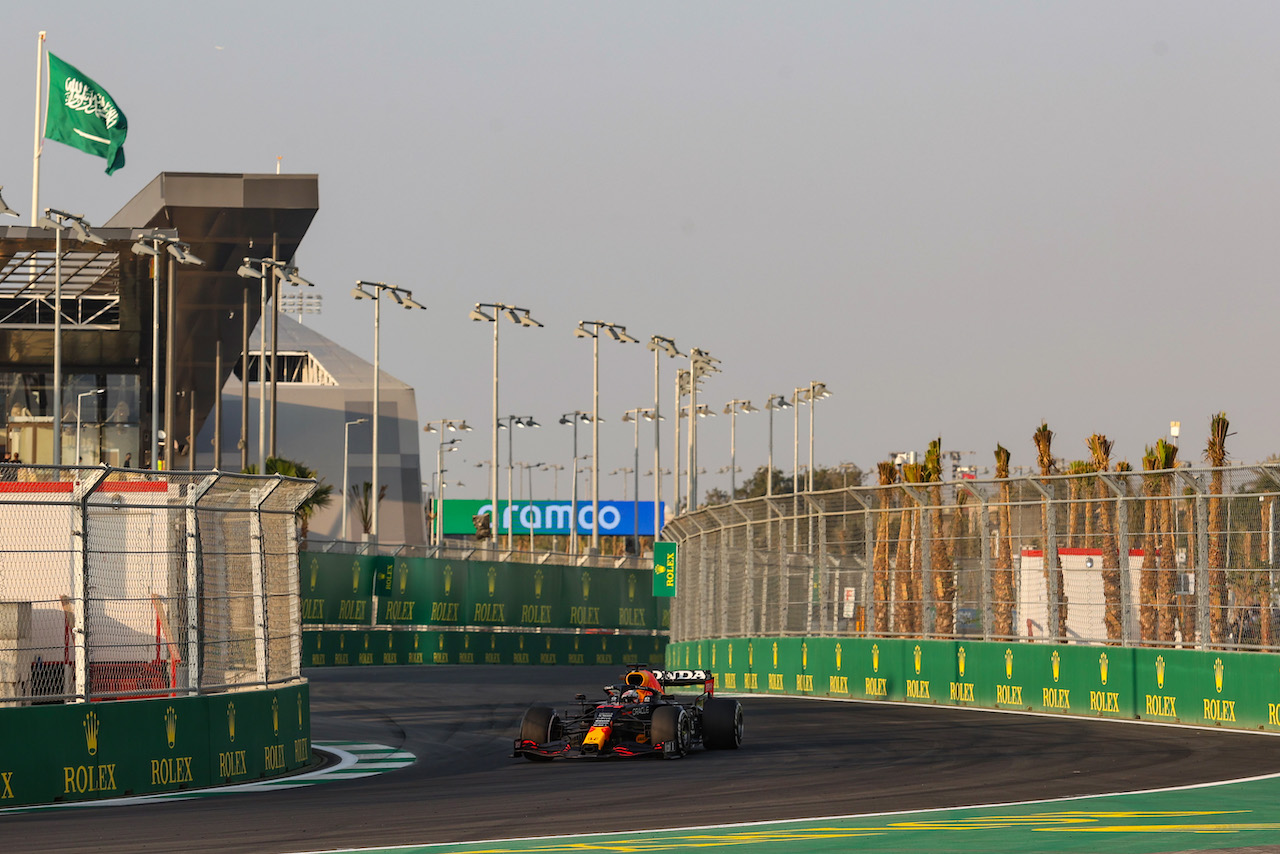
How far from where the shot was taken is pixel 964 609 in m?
25.2

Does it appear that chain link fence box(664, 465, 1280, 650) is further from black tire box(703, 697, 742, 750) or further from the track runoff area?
the track runoff area

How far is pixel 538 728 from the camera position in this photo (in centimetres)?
1670

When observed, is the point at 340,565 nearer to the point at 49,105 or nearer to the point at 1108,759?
the point at 49,105

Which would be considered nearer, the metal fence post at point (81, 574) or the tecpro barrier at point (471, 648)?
the metal fence post at point (81, 574)

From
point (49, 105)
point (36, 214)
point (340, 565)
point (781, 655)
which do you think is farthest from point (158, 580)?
point (36, 214)

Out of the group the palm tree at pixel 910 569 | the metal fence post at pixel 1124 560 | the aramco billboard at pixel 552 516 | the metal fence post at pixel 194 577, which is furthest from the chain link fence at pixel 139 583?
the aramco billboard at pixel 552 516

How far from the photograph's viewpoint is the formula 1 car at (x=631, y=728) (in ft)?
54.7

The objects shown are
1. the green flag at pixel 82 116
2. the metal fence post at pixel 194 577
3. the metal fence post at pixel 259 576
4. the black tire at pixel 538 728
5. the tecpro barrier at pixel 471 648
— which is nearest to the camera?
the metal fence post at pixel 194 577

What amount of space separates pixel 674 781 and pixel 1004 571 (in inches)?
443

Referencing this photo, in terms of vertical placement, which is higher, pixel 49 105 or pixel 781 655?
pixel 49 105

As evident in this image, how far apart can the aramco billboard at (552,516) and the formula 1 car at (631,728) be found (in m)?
99.2

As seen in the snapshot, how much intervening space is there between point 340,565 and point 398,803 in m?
28.1

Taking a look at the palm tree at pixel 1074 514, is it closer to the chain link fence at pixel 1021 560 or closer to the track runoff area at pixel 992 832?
the chain link fence at pixel 1021 560

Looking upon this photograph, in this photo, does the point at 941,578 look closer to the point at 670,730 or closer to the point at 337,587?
the point at 670,730
